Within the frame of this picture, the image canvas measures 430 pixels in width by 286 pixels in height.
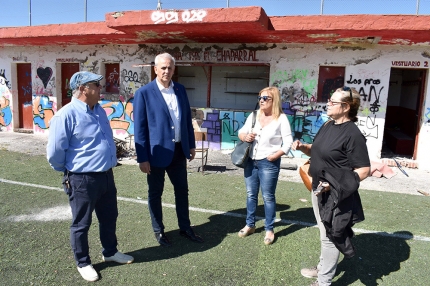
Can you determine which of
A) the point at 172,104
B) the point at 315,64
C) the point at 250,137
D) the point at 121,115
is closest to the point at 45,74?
the point at 121,115

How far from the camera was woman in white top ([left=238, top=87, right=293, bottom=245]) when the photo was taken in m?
3.66

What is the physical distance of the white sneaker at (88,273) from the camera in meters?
2.98

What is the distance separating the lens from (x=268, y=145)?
3695 millimetres

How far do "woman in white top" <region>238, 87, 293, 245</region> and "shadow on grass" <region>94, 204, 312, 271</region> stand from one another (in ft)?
1.82

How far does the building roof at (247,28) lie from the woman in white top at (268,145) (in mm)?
3797

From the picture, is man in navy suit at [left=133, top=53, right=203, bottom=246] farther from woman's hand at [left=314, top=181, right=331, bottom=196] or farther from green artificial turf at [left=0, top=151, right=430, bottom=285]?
woman's hand at [left=314, top=181, right=331, bottom=196]

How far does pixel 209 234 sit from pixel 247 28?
5102mm

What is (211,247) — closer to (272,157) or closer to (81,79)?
(272,157)

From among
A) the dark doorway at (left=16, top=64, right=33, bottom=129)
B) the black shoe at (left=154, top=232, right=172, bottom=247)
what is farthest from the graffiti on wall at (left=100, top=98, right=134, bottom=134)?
the black shoe at (left=154, top=232, right=172, bottom=247)

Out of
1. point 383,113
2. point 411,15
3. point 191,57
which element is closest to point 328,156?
point 411,15

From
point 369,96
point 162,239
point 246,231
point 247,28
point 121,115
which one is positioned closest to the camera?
point 162,239

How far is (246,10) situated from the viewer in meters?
6.89

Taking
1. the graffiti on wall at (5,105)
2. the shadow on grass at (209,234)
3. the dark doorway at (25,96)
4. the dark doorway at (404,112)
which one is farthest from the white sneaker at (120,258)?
the graffiti on wall at (5,105)

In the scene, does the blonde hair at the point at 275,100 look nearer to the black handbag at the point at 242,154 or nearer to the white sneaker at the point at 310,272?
the black handbag at the point at 242,154
